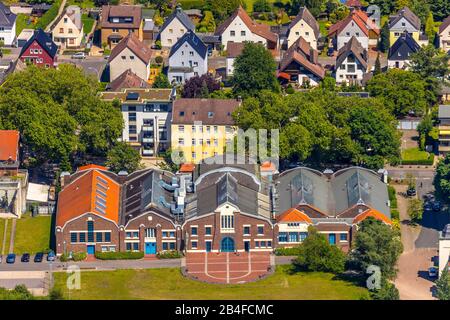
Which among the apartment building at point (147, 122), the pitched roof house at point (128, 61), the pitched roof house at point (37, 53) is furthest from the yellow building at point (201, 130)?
the pitched roof house at point (37, 53)

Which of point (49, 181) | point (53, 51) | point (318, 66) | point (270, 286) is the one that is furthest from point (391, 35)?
point (270, 286)

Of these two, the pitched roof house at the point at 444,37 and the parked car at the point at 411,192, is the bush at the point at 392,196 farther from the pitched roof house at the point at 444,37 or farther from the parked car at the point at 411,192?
the pitched roof house at the point at 444,37

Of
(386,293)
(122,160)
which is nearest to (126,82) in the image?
(122,160)

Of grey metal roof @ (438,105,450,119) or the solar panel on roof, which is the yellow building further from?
grey metal roof @ (438,105,450,119)

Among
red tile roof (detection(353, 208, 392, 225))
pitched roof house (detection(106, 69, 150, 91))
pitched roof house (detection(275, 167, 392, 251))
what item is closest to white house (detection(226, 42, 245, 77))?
pitched roof house (detection(106, 69, 150, 91))

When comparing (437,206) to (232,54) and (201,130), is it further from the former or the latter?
(232,54)

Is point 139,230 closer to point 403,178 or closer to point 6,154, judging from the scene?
point 6,154

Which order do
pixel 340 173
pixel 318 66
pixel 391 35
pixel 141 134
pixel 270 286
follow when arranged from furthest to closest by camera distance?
pixel 391 35, pixel 318 66, pixel 141 134, pixel 340 173, pixel 270 286
